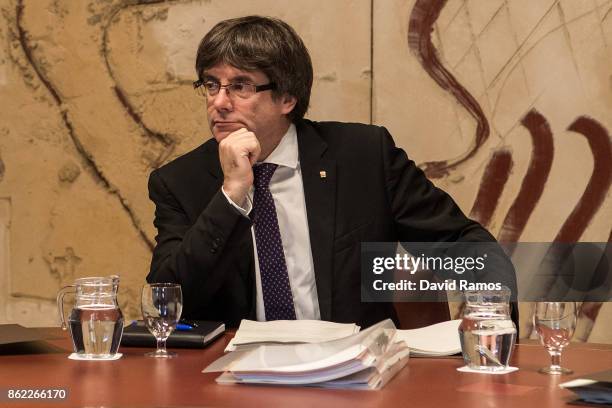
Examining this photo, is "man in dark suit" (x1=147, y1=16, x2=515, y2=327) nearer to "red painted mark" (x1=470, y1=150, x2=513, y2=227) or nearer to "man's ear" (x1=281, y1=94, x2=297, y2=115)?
"man's ear" (x1=281, y1=94, x2=297, y2=115)

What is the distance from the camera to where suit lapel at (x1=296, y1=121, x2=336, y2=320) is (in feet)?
8.43

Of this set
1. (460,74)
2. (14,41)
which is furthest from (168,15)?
(460,74)

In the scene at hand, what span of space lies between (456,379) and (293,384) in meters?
0.28

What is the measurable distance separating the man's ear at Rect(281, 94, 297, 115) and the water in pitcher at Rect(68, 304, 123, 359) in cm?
118

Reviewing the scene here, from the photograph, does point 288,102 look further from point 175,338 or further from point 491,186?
point 175,338

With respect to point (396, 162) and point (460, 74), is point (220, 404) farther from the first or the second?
point (460, 74)

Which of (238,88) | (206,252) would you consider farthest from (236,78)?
(206,252)

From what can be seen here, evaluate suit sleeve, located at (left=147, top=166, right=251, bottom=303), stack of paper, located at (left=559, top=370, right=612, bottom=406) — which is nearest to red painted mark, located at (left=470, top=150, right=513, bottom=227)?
suit sleeve, located at (left=147, top=166, right=251, bottom=303)

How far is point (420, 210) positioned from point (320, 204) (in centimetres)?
29

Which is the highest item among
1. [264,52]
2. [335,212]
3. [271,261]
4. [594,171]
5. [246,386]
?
[264,52]

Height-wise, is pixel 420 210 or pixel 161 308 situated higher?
pixel 420 210

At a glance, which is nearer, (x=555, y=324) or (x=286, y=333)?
(x=555, y=324)

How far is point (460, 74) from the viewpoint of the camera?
3.14 metres

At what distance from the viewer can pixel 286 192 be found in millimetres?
2680
